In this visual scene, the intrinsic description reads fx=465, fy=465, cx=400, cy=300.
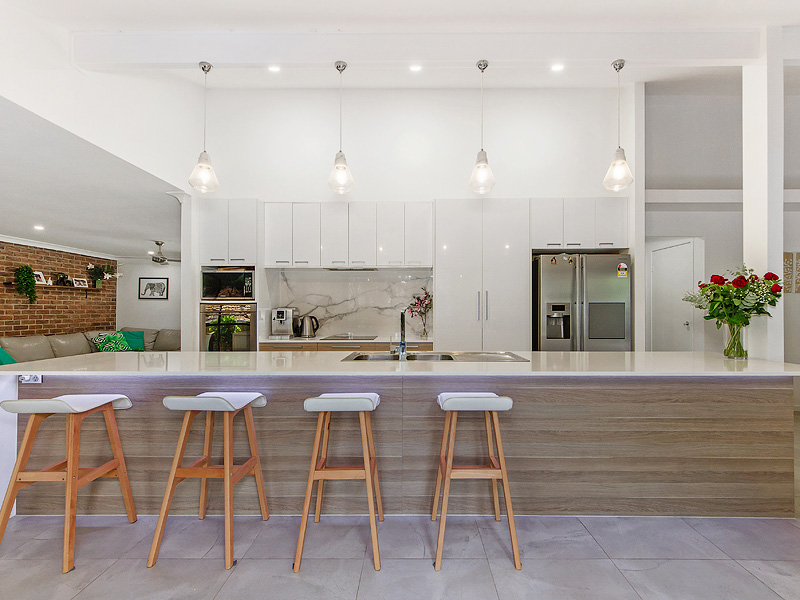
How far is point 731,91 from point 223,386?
16.5 ft

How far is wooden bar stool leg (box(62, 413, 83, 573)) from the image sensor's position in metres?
2.04

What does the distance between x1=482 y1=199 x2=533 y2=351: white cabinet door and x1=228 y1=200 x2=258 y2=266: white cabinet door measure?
2.21 metres

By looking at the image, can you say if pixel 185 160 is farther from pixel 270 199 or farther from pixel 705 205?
pixel 705 205

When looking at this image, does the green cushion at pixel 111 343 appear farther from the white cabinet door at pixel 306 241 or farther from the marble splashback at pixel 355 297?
the white cabinet door at pixel 306 241

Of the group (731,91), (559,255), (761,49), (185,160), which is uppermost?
(731,91)

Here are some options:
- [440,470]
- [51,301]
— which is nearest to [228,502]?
[440,470]

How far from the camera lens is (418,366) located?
2.56 metres

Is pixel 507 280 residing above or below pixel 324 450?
above

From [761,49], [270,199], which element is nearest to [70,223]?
[270,199]

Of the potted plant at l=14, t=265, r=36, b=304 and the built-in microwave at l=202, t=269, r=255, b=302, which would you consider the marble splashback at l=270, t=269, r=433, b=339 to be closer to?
the built-in microwave at l=202, t=269, r=255, b=302

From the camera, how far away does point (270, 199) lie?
184 inches

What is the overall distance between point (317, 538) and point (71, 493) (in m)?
1.14

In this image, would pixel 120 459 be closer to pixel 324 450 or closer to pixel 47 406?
pixel 47 406

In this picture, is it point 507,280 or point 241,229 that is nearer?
point 507,280
